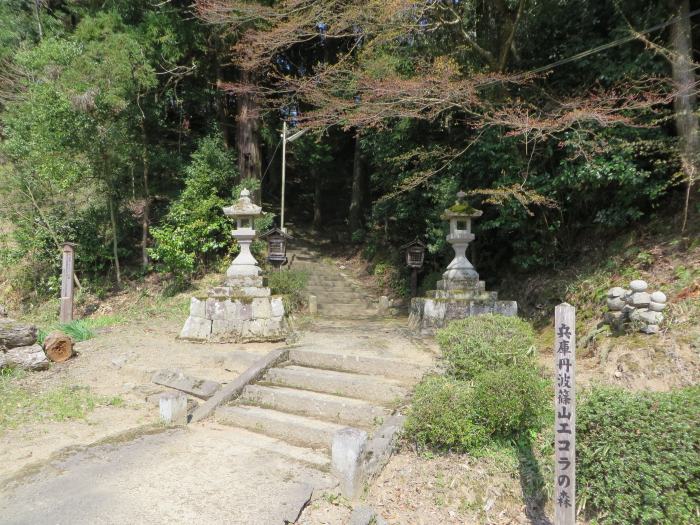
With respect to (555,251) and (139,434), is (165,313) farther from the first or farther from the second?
(555,251)

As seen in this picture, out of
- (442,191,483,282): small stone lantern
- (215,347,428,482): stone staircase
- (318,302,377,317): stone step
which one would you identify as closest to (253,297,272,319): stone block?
(215,347,428,482): stone staircase

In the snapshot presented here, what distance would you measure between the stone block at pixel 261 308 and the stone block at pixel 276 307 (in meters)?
0.08

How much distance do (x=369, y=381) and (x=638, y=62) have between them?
23.0 ft

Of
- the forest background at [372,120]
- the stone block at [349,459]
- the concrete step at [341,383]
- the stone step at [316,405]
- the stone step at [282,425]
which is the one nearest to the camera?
the stone block at [349,459]

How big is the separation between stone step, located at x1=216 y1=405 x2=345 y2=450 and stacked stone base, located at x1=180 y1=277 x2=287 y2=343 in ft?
7.99

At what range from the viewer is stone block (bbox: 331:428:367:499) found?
10.8ft

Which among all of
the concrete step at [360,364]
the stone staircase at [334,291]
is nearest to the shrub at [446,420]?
the concrete step at [360,364]

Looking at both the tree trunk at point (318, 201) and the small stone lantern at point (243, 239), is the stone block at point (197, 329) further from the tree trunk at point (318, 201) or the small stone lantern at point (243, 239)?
Result: the tree trunk at point (318, 201)

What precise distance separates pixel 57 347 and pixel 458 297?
259 inches

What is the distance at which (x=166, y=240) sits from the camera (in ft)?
37.9

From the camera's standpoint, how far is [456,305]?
23.5ft

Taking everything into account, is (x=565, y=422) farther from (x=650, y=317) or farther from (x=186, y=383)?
(x=186, y=383)

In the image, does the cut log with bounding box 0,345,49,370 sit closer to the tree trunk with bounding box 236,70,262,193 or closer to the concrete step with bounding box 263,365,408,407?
the concrete step with bounding box 263,365,408,407

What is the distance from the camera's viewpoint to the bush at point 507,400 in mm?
3535
